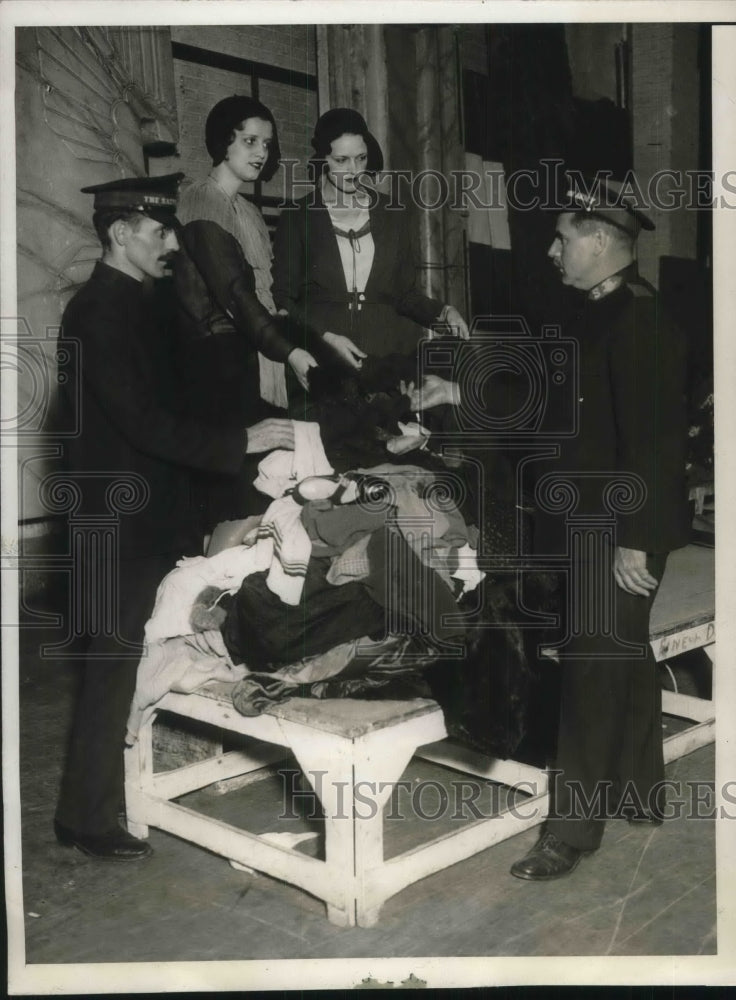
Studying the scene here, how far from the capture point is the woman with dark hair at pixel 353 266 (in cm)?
276

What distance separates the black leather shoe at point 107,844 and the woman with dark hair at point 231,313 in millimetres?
861

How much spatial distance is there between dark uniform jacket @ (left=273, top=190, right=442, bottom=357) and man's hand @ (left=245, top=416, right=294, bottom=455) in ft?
0.94

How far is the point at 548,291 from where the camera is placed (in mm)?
2695

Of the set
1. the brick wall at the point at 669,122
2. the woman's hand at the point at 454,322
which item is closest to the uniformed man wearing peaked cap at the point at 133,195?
the woman's hand at the point at 454,322

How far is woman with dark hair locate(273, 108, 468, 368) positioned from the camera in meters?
2.76

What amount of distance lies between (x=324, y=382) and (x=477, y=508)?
537 mm

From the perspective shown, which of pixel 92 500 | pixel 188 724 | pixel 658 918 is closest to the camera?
pixel 658 918

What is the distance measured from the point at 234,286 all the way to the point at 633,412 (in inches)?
43.5

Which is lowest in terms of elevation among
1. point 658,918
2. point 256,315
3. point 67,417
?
point 658,918

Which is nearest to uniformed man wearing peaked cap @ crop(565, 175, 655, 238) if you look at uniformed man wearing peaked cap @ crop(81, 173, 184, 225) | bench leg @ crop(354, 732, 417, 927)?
uniformed man wearing peaked cap @ crop(81, 173, 184, 225)

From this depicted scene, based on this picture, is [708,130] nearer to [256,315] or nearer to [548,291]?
[548,291]

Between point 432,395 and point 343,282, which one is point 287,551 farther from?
point 343,282

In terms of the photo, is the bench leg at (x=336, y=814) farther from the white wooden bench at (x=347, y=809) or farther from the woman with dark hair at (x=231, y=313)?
the woman with dark hair at (x=231, y=313)

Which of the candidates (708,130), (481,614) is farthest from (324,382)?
(708,130)
